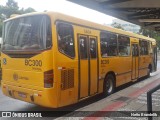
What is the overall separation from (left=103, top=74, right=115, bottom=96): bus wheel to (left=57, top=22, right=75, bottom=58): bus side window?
2.76 m

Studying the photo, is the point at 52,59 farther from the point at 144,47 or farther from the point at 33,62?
the point at 144,47

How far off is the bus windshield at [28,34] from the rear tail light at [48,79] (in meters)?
0.67

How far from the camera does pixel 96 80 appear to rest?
8.73 m

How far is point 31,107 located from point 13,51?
6.53ft

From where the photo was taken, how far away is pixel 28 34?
7066mm

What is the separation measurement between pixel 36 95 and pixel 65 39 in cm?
172

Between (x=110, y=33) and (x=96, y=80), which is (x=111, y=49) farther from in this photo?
(x=96, y=80)

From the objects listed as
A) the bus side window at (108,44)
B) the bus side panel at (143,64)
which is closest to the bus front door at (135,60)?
the bus side panel at (143,64)

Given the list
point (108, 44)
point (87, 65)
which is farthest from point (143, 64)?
point (87, 65)

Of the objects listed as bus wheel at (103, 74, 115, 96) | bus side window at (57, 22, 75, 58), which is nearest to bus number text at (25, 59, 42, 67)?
bus side window at (57, 22, 75, 58)

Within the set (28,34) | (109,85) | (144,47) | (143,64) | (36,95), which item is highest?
(28,34)

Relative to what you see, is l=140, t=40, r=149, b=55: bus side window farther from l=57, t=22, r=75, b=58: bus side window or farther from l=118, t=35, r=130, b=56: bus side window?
l=57, t=22, r=75, b=58: bus side window

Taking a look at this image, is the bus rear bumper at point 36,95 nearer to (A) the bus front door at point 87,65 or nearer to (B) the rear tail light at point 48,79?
(B) the rear tail light at point 48,79

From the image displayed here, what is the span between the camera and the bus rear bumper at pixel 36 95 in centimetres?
650
